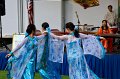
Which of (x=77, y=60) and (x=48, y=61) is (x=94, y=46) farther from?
(x=48, y=61)

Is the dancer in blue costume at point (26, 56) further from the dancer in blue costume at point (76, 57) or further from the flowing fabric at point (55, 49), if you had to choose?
the dancer in blue costume at point (76, 57)

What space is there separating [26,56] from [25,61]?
3.9 inches

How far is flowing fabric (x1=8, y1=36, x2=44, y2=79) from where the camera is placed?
876 cm

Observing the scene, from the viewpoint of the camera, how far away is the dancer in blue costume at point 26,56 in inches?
344

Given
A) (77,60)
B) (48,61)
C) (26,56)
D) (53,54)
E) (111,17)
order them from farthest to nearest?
(111,17) < (53,54) < (48,61) < (26,56) < (77,60)

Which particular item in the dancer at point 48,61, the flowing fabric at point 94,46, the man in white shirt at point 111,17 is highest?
the man in white shirt at point 111,17

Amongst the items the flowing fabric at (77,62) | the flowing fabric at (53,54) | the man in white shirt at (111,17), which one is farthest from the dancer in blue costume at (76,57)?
the man in white shirt at (111,17)

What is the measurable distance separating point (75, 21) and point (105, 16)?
5.70 ft

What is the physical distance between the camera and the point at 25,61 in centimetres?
893

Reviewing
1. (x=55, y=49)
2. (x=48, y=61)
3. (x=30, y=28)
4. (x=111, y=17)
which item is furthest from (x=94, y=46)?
(x=111, y=17)

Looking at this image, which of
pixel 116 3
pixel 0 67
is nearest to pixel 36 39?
pixel 0 67

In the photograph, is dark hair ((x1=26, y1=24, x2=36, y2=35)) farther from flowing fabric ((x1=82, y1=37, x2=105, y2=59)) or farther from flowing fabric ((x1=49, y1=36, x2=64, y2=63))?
flowing fabric ((x1=82, y1=37, x2=105, y2=59))

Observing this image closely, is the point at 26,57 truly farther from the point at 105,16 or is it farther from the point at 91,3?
the point at 91,3

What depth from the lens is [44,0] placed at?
651 inches
